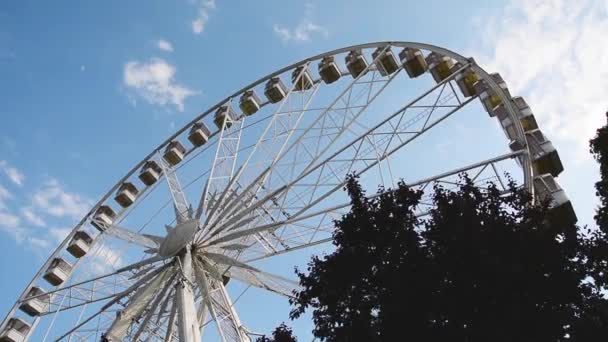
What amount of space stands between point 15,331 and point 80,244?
3.58m

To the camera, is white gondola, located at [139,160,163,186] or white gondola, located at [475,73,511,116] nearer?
white gondola, located at [475,73,511,116]

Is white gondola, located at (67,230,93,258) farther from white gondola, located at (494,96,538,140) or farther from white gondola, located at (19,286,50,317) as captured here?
white gondola, located at (494,96,538,140)

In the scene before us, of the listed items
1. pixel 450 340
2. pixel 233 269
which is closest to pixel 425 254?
pixel 450 340

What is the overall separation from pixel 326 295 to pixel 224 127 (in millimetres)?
13631

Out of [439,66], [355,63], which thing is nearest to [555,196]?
[439,66]

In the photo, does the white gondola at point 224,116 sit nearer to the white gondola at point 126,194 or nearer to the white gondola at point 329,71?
the white gondola at point 329,71

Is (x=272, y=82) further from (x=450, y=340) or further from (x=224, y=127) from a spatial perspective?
(x=450, y=340)

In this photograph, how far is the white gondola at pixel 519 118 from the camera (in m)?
16.4

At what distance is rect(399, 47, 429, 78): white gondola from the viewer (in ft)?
66.8

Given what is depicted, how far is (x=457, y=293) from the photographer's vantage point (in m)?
8.62

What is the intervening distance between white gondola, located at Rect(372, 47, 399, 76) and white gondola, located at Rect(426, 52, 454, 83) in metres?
1.14

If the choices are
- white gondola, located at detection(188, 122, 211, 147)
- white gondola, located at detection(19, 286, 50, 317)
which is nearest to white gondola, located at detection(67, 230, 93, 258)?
white gondola, located at detection(19, 286, 50, 317)

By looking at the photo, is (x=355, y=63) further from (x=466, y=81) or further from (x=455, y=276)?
(x=455, y=276)

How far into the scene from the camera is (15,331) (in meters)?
22.3
